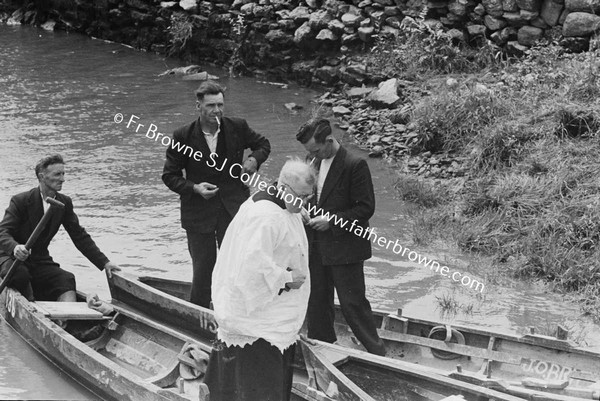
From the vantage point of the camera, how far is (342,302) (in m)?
7.03

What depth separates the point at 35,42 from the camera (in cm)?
1953

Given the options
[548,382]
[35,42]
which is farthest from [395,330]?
[35,42]

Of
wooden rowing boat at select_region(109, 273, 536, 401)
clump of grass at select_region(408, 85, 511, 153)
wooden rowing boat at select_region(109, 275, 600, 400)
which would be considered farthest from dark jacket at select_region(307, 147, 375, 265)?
clump of grass at select_region(408, 85, 511, 153)

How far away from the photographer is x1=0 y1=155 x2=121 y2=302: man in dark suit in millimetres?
7578

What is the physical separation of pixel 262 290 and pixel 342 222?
1516 mm

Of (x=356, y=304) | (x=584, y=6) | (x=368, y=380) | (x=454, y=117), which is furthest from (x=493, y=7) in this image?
(x=368, y=380)

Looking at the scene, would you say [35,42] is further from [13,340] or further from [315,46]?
[13,340]

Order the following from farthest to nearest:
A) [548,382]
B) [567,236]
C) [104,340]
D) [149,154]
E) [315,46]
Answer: [315,46], [149,154], [567,236], [104,340], [548,382]

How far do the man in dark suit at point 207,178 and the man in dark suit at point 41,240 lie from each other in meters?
0.89

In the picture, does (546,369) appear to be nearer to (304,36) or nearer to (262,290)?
(262,290)

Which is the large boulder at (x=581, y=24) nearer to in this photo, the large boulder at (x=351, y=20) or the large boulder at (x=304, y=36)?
the large boulder at (x=351, y=20)

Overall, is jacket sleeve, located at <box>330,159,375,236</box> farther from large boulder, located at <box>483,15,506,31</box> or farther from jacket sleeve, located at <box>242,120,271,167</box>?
large boulder, located at <box>483,15,506,31</box>

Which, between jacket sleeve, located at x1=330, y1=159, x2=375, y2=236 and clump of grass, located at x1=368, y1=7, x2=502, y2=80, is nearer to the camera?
jacket sleeve, located at x1=330, y1=159, x2=375, y2=236

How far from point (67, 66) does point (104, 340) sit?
10.6m
